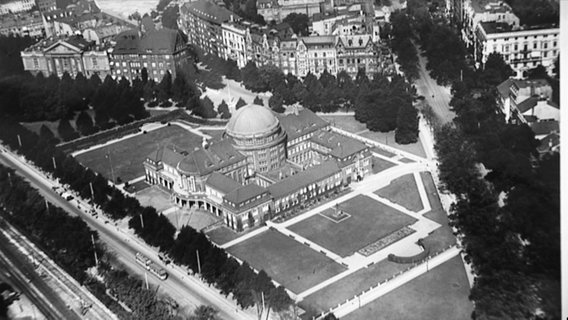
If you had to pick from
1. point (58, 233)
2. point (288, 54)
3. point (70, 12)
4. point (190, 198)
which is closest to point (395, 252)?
point (190, 198)

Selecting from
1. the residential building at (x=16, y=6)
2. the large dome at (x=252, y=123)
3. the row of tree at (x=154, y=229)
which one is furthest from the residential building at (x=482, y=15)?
the residential building at (x=16, y=6)

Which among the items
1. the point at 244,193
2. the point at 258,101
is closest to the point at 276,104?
the point at 258,101

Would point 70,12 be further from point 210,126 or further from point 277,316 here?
point 277,316

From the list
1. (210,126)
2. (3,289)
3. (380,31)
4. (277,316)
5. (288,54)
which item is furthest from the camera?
(380,31)

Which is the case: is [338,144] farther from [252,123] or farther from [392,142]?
[392,142]

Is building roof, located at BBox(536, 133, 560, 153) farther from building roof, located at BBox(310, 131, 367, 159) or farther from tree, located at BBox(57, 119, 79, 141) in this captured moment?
tree, located at BBox(57, 119, 79, 141)

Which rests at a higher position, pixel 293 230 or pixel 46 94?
pixel 46 94

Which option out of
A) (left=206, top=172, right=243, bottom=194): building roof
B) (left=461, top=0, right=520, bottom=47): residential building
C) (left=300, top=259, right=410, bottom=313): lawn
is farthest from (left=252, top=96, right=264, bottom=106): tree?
(left=300, top=259, right=410, bottom=313): lawn

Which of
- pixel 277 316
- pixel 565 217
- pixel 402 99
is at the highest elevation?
pixel 565 217
